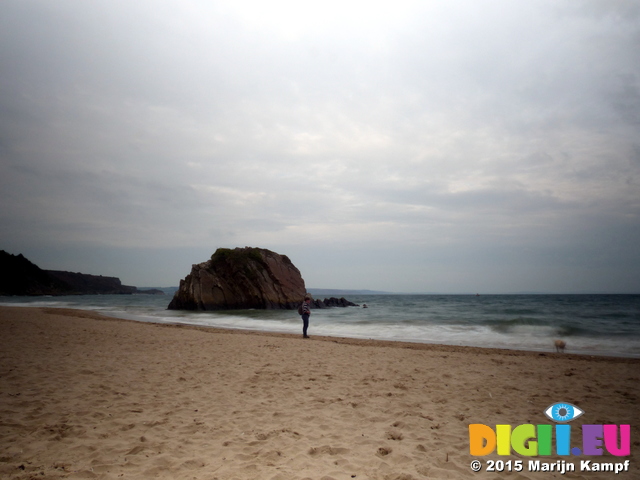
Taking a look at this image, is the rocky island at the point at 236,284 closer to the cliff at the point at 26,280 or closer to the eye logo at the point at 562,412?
the eye logo at the point at 562,412

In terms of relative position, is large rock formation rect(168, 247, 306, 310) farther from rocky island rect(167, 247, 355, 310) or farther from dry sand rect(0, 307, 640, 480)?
dry sand rect(0, 307, 640, 480)

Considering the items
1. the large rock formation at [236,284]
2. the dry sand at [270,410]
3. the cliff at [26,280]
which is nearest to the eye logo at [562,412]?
the dry sand at [270,410]

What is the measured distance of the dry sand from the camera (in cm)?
406

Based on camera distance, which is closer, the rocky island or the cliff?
the rocky island

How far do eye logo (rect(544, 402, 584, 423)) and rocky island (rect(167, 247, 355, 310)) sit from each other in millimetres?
40480

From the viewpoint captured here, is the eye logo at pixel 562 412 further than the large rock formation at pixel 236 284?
No

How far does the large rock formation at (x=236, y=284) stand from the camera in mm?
44500

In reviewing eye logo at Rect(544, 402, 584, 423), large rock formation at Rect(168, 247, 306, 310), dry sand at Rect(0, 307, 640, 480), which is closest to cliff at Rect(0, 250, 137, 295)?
large rock formation at Rect(168, 247, 306, 310)

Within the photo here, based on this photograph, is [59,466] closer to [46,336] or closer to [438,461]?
[438,461]

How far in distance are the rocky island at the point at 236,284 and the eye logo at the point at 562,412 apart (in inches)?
1594

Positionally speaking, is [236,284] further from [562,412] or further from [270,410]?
[562,412]

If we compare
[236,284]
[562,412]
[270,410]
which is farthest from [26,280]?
[562,412]

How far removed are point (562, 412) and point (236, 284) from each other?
141 ft

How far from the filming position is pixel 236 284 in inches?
1813
